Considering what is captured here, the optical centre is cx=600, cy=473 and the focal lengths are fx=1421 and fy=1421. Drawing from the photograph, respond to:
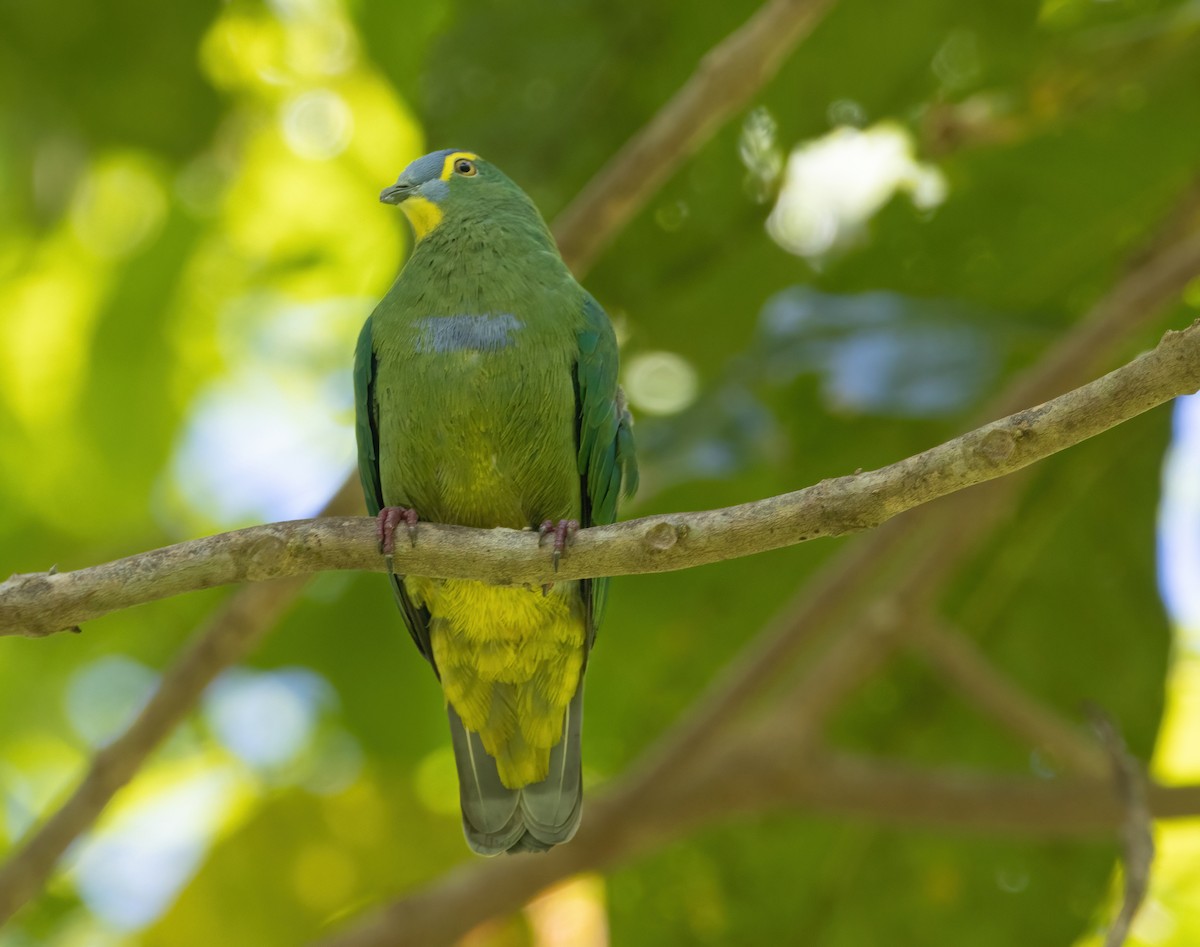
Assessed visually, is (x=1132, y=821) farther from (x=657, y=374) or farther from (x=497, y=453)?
(x=657, y=374)

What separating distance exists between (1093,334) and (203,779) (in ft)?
13.8

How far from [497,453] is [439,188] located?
91 centimetres

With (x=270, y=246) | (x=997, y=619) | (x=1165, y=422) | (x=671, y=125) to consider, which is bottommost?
(x=997, y=619)

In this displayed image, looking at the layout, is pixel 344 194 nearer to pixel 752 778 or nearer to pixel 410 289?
pixel 410 289

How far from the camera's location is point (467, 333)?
3.60m

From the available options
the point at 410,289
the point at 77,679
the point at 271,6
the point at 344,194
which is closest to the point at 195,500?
the point at 77,679

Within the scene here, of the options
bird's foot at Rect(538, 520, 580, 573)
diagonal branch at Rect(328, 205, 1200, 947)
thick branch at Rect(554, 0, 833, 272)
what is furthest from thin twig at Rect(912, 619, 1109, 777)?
bird's foot at Rect(538, 520, 580, 573)

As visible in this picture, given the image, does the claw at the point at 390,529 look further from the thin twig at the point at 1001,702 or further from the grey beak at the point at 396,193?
the thin twig at the point at 1001,702

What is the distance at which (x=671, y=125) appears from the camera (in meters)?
3.95

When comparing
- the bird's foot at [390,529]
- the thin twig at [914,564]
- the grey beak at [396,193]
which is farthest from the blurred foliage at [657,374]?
the bird's foot at [390,529]

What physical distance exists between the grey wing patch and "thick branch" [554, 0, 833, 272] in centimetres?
64

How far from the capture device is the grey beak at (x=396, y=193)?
3996 mm

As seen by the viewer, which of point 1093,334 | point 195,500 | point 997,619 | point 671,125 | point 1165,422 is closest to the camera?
point 671,125

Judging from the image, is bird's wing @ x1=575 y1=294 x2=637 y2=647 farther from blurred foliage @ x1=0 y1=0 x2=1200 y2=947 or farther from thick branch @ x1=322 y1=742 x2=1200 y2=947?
thick branch @ x1=322 y1=742 x2=1200 y2=947
